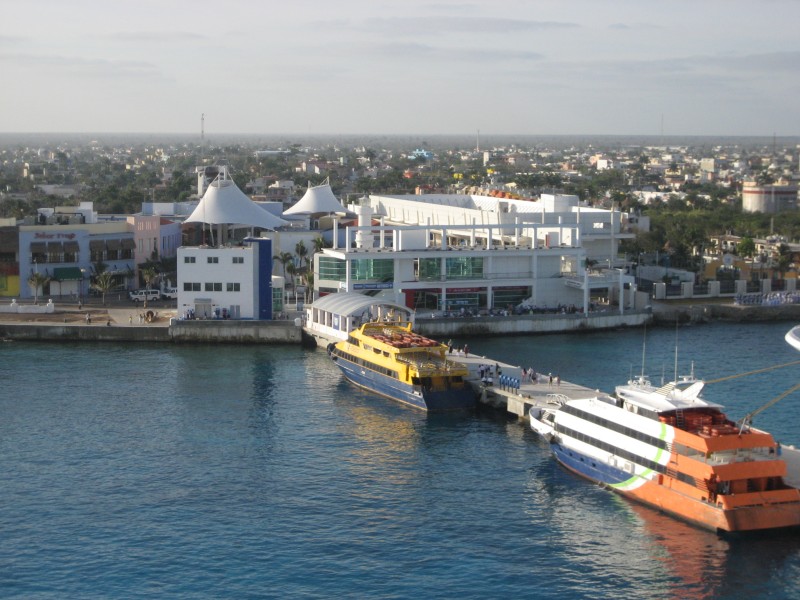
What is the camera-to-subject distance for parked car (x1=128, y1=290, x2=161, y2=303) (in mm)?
44719

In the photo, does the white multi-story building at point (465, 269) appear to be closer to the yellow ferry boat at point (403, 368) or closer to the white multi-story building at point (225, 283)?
the white multi-story building at point (225, 283)

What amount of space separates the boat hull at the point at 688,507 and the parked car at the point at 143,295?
82.8ft

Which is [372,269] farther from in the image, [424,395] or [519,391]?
[519,391]

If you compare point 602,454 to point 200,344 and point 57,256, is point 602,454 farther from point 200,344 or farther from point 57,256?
point 57,256

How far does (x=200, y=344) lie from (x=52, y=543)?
1884 centimetres

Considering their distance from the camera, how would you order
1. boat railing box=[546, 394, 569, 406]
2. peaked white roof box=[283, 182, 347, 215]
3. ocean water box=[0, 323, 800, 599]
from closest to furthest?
ocean water box=[0, 323, 800, 599], boat railing box=[546, 394, 569, 406], peaked white roof box=[283, 182, 347, 215]

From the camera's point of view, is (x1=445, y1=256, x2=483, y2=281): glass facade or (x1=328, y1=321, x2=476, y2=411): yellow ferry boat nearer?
(x1=328, y1=321, x2=476, y2=411): yellow ferry boat

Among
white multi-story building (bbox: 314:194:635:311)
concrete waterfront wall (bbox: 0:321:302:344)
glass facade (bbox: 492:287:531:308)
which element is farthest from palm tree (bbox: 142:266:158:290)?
glass facade (bbox: 492:287:531:308)

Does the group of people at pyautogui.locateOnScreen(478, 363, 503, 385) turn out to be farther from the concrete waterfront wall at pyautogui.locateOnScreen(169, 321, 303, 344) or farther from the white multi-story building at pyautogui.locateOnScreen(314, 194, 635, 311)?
the white multi-story building at pyautogui.locateOnScreen(314, 194, 635, 311)

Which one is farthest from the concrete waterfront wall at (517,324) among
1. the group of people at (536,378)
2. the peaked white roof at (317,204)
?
the peaked white roof at (317,204)

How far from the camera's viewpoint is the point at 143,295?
4481cm

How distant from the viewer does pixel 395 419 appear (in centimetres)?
2809

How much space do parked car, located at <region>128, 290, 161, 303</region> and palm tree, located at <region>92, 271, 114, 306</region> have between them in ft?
3.09

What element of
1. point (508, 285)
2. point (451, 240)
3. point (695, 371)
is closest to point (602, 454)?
point (695, 371)
